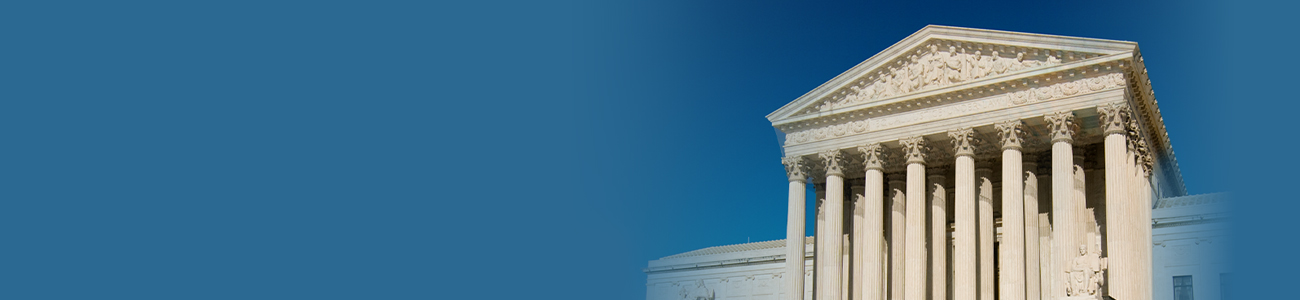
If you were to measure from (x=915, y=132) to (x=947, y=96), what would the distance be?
1.32 meters

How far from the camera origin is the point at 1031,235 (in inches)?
1075

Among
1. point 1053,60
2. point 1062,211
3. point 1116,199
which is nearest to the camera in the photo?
point 1116,199

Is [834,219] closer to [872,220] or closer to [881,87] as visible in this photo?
[872,220]

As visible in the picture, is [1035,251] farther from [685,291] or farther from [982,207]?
[685,291]

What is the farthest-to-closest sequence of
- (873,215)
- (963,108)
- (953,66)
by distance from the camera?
(873,215) < (953,66) < (963,108)

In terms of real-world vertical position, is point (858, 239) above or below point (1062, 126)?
below

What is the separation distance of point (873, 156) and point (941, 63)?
3.02 m

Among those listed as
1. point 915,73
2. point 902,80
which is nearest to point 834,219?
point 902,80

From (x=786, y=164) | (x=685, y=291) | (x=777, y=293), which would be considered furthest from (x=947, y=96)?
(x=685, y=291)

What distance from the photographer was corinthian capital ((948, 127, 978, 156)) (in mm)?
27469

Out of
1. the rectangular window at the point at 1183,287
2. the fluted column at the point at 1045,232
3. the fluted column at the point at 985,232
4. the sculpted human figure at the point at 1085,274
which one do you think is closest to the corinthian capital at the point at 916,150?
the fluted column at the point at 985,232

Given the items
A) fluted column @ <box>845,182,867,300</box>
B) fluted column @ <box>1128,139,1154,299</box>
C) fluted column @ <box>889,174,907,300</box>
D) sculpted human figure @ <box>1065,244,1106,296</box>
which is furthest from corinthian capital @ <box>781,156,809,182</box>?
fluted column @ <box>1128,139,1154,299</box>

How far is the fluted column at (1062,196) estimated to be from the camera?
25094mm

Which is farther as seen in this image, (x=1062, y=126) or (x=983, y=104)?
(x=983, y=104)
